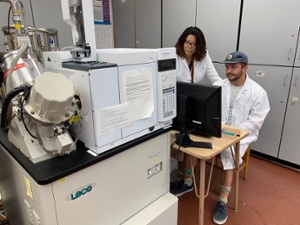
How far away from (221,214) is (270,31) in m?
1.82

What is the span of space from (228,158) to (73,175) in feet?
4.13

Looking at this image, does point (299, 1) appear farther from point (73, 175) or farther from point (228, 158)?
point (73, 175)

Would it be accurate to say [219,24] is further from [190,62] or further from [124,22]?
[124,22]

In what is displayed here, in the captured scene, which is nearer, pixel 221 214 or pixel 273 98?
pixel 221 214

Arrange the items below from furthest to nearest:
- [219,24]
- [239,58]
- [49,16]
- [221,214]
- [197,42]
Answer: [49,16]
[219,24]
[197,42]
[239,58]
[221,214]

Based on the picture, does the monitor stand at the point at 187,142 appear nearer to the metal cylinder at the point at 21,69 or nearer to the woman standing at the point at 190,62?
the woman standing at the point at 190,62

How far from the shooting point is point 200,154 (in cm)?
131

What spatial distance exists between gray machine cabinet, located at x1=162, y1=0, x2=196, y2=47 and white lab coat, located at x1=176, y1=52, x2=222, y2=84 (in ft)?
2.46

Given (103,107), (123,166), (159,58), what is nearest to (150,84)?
(159,58)

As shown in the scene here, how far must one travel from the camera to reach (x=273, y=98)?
2398mm

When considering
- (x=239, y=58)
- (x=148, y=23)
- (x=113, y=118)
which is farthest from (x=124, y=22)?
(x=113, y=118)

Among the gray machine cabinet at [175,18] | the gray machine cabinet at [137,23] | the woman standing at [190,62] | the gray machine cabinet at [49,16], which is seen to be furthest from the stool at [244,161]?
the gray machine cabinet at [49,16]

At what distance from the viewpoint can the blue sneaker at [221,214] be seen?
1.72 metres

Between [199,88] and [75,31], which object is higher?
[75,31]
